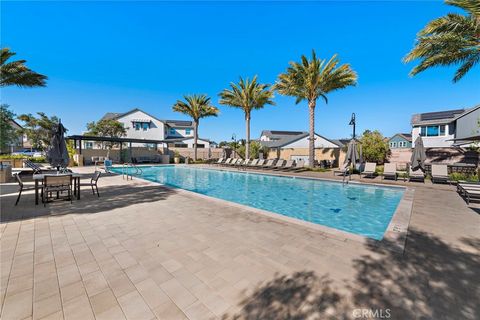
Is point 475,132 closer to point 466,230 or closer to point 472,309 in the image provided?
point 466,230

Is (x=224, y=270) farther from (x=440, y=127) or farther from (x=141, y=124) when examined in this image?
(x=141, y=124)

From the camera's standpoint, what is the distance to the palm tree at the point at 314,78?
1620 cm

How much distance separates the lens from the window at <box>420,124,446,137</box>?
24.3m

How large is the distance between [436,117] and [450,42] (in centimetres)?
2454

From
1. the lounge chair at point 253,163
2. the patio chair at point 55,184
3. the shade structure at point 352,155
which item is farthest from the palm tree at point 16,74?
the shade structure at point 352,155

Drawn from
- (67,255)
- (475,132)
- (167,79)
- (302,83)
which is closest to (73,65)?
(167,79)

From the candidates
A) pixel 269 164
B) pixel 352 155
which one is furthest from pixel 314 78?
pixel 269 164

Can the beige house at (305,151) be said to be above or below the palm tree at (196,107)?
below

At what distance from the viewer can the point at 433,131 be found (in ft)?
82.5

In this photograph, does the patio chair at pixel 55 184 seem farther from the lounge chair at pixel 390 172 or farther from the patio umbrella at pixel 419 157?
the patio umbrella at pixel 419 157

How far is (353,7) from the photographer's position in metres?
12.2

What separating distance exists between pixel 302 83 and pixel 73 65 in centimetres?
2234

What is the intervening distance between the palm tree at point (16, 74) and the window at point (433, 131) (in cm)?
3833

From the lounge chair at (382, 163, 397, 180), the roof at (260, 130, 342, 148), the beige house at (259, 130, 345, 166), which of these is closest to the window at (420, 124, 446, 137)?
the roof at (260, 130, 342, 148)
